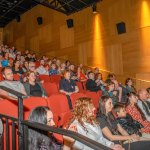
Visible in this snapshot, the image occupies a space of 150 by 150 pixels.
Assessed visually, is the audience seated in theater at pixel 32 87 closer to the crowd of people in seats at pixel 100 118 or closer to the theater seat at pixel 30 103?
the crowd of people in seats at pixel 100 118

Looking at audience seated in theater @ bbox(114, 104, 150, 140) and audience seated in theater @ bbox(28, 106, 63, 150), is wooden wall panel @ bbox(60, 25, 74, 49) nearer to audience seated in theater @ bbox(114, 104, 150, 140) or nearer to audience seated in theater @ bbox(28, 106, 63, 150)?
audience seated in theater @ bbox(114, 104, 150, 140)

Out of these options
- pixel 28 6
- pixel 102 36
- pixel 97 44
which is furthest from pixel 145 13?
pixel 28 6

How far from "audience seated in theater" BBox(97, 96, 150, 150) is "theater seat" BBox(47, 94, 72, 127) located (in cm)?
44

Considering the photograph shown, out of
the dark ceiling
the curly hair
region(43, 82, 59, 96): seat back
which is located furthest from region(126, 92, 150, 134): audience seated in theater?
the dark ceiling

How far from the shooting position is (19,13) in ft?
32.5

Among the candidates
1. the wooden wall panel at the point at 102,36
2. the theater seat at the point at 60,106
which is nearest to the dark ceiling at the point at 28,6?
the wooden wall panel at the point at 102,36

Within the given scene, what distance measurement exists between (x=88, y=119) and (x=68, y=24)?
6167 mm

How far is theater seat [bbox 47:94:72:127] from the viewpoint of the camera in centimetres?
243

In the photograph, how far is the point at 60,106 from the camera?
8.82ft

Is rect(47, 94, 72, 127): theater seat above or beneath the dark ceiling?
beneath

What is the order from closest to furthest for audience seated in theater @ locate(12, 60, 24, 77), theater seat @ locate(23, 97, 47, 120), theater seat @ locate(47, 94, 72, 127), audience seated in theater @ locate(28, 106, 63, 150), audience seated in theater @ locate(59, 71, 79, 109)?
1. audience seated in theater @ locate(28, 106, 63, 150)
2. theater seat @ locate(23, 97, 47, 120)
3. theater seat @ locate(47, 94, 72, 127)
4. audience seated in theater @ locate(59, 71, 79, 109)
5. audience seated in theater @ locate(12, 60, 24, 77)

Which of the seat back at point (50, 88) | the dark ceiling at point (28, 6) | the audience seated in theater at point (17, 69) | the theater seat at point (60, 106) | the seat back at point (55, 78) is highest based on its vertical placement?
the dark ceiling at point (28, 6)

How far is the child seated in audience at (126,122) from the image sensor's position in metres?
2.31

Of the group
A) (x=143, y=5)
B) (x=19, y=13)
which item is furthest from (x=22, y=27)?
(x=143, y=5)
